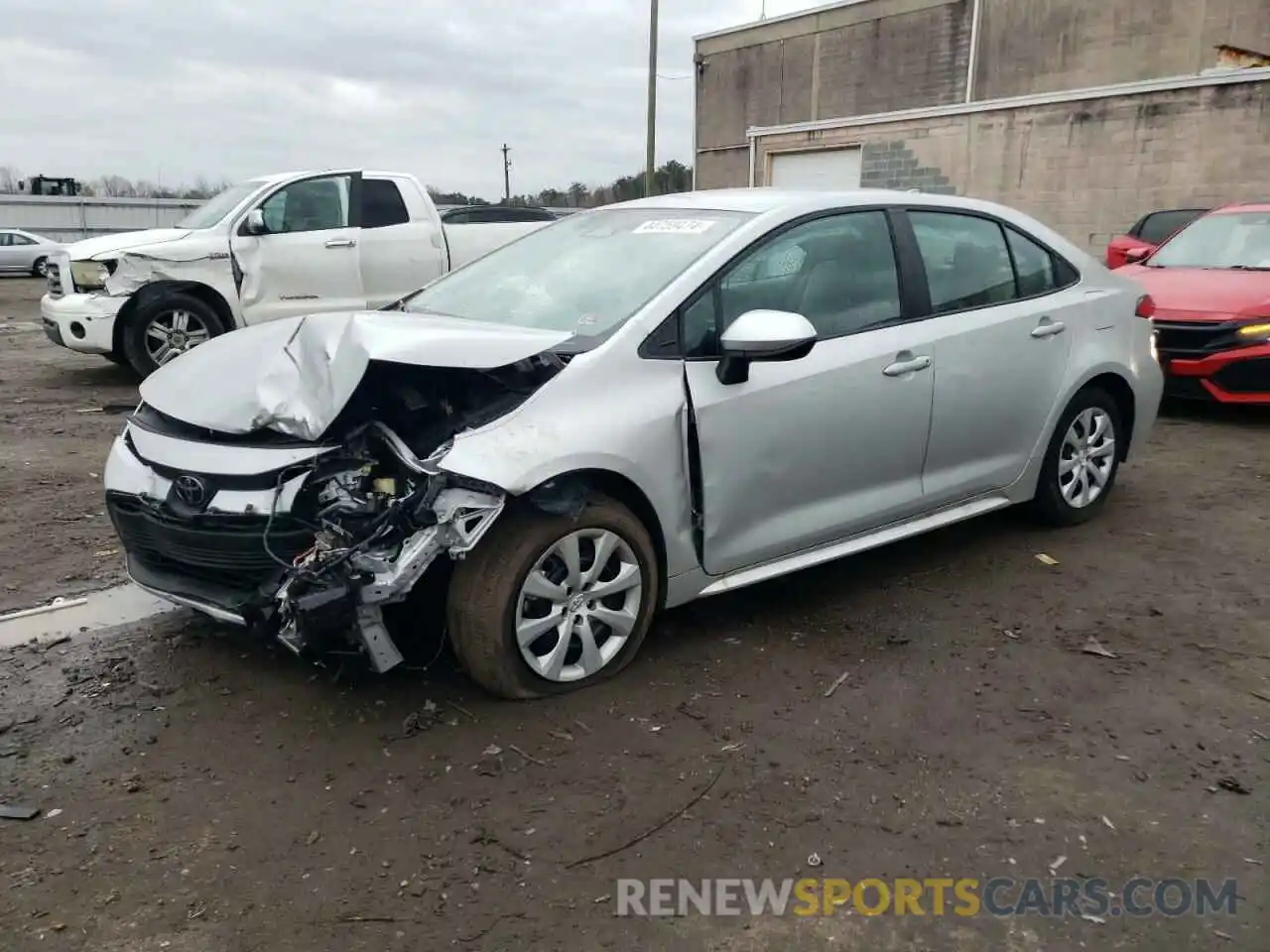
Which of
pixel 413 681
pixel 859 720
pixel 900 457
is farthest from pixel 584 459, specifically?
pixel 900 457

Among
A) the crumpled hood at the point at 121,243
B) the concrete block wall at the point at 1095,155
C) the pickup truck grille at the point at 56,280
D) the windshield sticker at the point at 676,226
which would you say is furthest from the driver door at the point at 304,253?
the concrete block wall at the point at 1095,155

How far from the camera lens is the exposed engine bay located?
2.96m

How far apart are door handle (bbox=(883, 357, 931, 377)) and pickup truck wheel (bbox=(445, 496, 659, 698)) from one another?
126cm

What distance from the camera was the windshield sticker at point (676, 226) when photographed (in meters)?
3.84

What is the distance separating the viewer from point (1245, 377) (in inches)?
286

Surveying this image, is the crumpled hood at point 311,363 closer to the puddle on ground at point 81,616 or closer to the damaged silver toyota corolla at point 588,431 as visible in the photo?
the damaged silver toyota corolla at point 588,431

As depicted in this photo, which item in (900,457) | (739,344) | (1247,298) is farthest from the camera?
(1247,298)

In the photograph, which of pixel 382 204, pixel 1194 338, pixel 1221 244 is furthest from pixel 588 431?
pixel 1221 244

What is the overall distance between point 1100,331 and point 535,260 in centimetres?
277

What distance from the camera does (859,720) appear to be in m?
3.20

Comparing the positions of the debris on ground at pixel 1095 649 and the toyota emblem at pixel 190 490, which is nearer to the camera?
the toyota emblem at pixel 190 490

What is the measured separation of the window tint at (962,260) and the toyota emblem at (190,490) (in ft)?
9.57

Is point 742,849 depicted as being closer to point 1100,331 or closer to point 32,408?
point 1100,331

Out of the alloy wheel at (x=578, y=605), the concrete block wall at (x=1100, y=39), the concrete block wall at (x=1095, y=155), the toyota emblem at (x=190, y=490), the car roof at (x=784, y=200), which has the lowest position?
the alloy wheel at (x=578, y=605)
